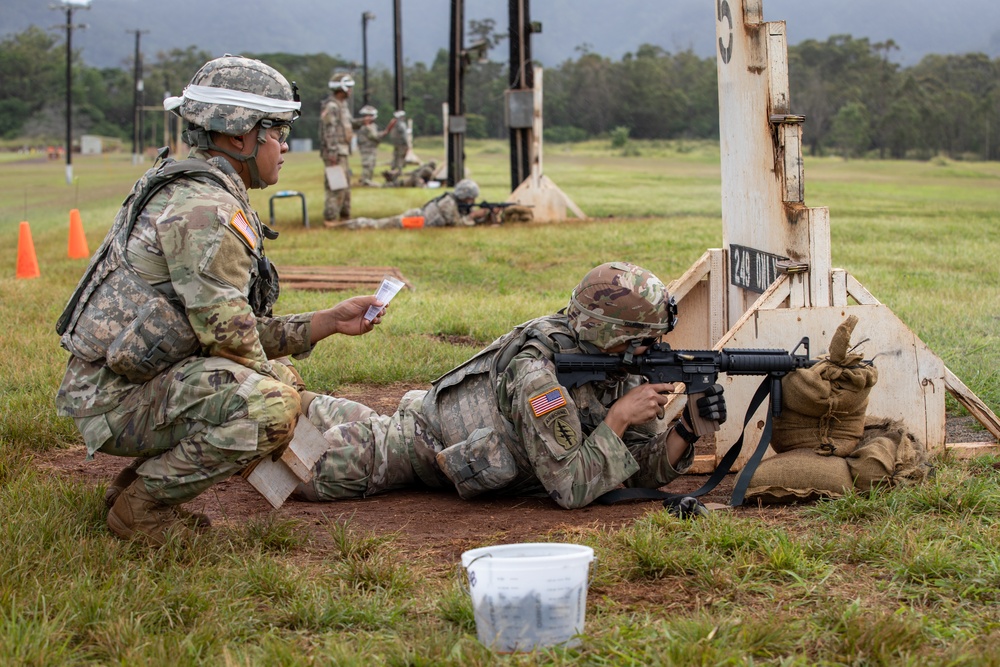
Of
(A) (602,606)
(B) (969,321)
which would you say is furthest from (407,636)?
(B) (969,321)

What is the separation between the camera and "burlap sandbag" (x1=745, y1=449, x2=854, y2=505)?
15.4ft

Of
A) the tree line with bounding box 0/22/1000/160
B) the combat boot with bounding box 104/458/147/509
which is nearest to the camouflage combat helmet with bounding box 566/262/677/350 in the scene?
the combat boot with bounding box 104/458/147/509

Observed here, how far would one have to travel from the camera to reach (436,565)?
4.00m

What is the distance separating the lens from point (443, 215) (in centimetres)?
1900

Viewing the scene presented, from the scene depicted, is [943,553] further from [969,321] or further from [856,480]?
[969,321]

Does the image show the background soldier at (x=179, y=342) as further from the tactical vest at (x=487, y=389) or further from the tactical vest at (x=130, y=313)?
the tactical vest at (x=487, y=389)

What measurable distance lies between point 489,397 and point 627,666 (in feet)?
6.68

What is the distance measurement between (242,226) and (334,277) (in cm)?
751

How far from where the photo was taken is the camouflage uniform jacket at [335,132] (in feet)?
66.0

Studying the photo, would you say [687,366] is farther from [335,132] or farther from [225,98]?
[335,132]

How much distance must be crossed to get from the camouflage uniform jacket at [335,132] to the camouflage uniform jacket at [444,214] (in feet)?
7.19

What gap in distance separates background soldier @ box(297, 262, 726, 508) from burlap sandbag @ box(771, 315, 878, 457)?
375mm

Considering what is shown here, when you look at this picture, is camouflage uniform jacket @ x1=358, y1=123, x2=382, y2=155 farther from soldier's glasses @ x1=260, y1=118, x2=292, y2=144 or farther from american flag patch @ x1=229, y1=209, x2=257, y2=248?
american flag patch @ x1=229, y1=209, x2=257, y2=248

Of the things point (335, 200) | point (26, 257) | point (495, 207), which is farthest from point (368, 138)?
point (26, 257)
